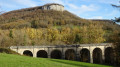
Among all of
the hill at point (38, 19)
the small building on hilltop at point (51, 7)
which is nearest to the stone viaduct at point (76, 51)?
the hill at point (38, 19)

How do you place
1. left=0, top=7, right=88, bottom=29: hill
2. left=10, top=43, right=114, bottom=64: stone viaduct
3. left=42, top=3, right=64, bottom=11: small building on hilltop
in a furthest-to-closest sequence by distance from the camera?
left=42, top=3, right=64, bottom=11: small building on hilltop
left=0, top=7, right=88, bottom=29: hill
left=10, top=43, right=114, bottom=64: stone viaduct

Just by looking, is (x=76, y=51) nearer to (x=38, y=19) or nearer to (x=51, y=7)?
(x=38, y=19)

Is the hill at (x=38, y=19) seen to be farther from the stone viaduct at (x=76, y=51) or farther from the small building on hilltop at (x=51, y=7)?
the stone viaduct at (x=76, y=51)

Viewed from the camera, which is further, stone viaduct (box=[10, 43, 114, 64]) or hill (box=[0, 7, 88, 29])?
hill (box=[0, 7, 88, 29])

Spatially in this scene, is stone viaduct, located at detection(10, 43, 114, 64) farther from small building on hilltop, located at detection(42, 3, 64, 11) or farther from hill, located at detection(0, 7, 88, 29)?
small building on hilltop, located at detection(42, 3, 64, 11)

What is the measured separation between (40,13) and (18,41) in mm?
42586

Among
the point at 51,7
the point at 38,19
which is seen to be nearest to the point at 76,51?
the point at 38,19

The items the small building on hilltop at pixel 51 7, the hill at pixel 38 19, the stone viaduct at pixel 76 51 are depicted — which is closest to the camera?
the stone viaduct at pixel 76 51

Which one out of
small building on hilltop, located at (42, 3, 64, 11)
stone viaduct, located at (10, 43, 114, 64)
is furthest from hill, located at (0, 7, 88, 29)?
stone viaduct, located at (10, 43, 114, 64)

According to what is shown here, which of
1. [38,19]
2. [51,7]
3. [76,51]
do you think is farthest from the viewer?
[51,7]

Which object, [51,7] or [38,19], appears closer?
[38,19]

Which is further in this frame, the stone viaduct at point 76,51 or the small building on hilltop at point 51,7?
the small building on hilltop at point 51,7

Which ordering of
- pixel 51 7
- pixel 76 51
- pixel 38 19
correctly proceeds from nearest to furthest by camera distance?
pixel 76 51, pixel 38 19, pixel 51 7

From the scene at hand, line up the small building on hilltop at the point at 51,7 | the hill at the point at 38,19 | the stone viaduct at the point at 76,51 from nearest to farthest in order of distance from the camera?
the stone viaduct at the point at 76,51 → the hill at the point at 38,19 → the small building on hilltop at the point at 51,7
